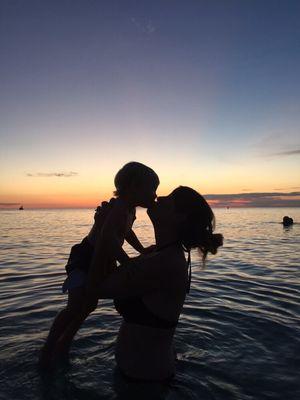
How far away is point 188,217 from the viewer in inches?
145

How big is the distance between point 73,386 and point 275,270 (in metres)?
10.6

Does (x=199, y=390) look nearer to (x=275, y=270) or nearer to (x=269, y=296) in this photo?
(x=269, y=296)

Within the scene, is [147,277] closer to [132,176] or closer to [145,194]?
[145,194]

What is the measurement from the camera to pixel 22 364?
5203mm

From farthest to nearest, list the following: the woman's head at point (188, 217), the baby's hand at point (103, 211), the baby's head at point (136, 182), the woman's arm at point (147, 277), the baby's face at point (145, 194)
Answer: the baby's hand at point (103, 211) < the baby's head at point (136, 182) < the baby's face at point (145, 194) < the woman's head at point (188, 217) < the woman's arm at point (147, 277)

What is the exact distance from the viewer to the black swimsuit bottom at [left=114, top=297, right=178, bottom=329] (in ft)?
12.2

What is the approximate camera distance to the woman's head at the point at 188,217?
3.66 m

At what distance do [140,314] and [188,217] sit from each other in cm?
115

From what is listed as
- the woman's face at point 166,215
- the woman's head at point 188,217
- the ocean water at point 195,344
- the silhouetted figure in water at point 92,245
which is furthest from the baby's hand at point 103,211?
the ocean water at point 195,344

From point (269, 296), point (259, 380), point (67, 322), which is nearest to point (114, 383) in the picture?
point (67, 322)

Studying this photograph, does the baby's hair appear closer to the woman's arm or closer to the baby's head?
the baby's head

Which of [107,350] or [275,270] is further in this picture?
[275,270]

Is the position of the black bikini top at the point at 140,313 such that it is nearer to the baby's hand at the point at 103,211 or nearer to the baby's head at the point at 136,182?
the baby's head at the point at 136,182

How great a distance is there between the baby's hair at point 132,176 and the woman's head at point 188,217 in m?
1.07
